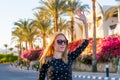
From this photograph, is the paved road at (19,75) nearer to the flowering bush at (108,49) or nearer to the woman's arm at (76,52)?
the flowering bush at (108,49)

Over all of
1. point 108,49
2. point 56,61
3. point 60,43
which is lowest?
point 56,61

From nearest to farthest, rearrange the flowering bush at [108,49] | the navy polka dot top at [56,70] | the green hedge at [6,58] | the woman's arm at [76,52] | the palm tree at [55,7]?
the navy polka dot top at [56,70] → the woman's arm at [76,52] → the flowering bush at [108,49] → the palm tree at [55,7] → the green hedge at [6,58]

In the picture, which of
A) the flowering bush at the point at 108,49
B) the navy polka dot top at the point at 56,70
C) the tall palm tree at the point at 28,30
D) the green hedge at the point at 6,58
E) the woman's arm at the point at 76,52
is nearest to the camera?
the navy polka dot top at the point at 56,70

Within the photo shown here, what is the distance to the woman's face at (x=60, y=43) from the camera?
5305 mm

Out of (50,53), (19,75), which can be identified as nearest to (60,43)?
(50,53)

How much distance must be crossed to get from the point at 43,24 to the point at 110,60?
2986cm

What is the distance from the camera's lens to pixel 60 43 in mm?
5305

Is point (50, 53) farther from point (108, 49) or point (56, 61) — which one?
point (108, 49)

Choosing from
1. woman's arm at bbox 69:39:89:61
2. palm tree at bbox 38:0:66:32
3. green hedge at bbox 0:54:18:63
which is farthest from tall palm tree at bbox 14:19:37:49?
woman's arm at bbox 69:39:89:61

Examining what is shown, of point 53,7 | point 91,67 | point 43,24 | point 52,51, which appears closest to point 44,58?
point 52,51

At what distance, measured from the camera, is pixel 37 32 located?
7644 centimetres

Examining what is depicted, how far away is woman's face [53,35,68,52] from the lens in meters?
5.30

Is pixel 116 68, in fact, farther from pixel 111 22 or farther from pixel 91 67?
pixel 111 22

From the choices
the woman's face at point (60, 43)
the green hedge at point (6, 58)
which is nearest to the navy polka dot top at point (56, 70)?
the woman's face at point (60, 43)
